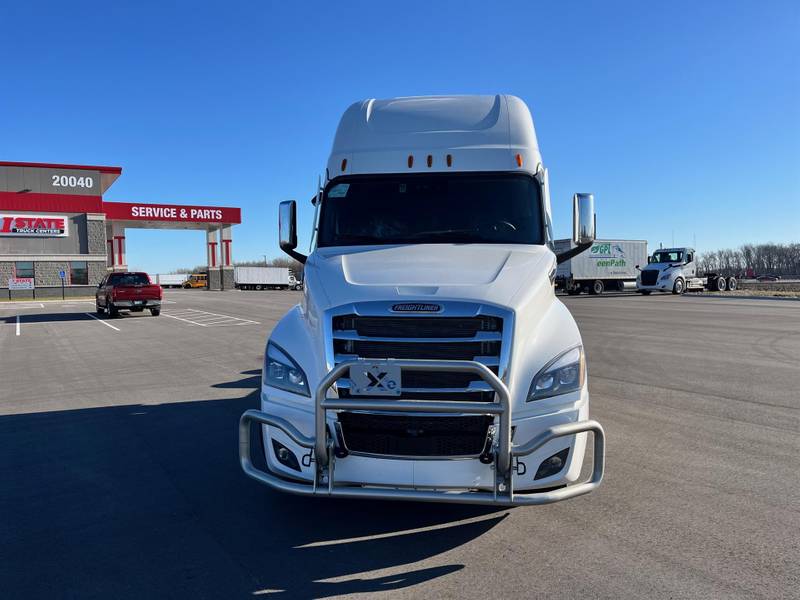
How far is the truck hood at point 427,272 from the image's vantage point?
352 cm

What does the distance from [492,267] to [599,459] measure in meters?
1.43

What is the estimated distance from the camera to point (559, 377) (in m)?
3.43

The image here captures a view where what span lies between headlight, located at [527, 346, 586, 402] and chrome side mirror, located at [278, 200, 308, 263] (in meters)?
3.04

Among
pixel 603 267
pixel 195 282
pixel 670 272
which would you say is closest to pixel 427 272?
pixel 670 272

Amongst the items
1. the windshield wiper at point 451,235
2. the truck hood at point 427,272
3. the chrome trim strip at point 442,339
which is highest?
the windshield wiper at point 451,235

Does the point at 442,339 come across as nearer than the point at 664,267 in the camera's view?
Yes

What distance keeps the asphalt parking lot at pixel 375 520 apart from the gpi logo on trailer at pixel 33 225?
42.1 metres

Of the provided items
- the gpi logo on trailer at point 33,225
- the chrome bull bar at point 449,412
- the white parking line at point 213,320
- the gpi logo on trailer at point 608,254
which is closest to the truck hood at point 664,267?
the gpi logo on trailer at point 608,254

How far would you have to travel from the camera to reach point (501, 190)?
4969 millimetres

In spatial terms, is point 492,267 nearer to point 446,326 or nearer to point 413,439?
point 446,326

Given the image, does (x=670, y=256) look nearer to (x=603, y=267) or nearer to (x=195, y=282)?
(x=603, y=267)

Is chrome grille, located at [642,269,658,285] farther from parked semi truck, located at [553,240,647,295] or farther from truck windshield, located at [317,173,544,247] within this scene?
truck windshield, located at [317,173,544,247]

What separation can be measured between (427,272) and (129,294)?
21.7 m

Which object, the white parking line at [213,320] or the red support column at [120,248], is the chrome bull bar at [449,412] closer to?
the white parking line at [213,320]
